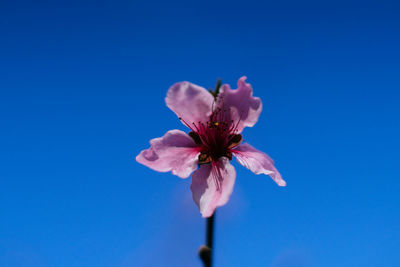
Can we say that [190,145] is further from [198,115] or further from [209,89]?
[209,89]

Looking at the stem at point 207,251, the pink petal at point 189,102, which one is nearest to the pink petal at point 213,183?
the pink petal at point 189,102

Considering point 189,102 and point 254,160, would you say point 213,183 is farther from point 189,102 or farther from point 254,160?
point 189,102

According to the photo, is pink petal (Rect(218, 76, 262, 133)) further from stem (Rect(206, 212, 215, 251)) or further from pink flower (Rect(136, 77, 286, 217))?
stem (Rect(206, 212, 215, 251))

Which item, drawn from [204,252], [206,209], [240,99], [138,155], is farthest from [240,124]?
[204,252]

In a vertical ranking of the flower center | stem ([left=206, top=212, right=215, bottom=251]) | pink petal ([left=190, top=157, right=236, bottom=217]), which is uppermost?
the flower center

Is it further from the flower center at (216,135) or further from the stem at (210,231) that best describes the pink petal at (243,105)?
the stem at (210,231)

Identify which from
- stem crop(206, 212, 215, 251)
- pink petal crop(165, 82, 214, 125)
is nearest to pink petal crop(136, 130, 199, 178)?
pink petal crop(165, 82, 214, 125)
